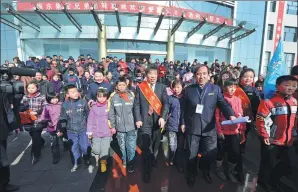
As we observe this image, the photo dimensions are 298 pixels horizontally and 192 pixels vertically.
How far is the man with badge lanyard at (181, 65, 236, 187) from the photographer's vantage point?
2770 mm

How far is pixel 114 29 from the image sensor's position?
14430mm

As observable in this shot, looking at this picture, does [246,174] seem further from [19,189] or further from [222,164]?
[19,189]

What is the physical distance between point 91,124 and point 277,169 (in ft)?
9.58

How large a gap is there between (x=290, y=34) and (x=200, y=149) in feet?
83.7

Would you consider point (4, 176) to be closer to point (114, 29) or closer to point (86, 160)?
point (86, 160)

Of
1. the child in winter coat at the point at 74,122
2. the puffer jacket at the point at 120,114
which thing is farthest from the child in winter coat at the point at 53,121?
the puffer jacket at the point at 120,114

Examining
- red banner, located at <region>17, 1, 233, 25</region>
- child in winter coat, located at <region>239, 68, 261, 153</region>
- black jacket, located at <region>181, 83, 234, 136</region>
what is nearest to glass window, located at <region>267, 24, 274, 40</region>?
red banner, located at <region>17, 1, 233, 25</region>

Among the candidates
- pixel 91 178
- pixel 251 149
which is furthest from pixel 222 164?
pixel 91 178

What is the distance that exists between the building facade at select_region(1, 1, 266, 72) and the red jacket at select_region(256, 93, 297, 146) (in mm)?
11549

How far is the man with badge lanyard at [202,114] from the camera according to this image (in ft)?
9.09

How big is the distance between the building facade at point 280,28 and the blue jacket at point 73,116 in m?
20.6

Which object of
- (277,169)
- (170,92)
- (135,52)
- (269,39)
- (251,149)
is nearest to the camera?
(277,169)

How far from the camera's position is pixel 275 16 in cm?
2011

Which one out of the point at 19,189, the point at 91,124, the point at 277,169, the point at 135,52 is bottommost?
the point at 19,189
